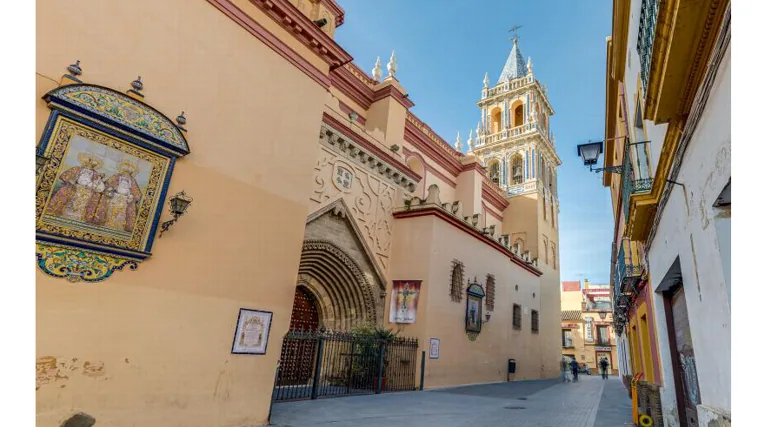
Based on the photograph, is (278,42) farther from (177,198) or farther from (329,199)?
(329,199)

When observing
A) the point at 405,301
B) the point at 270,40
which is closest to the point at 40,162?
the point at 270,40

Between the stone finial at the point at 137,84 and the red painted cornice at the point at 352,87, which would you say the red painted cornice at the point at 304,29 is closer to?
the stone finial at the point at 137,84

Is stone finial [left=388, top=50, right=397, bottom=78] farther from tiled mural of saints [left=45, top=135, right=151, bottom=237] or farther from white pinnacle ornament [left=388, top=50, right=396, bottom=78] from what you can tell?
tiled mural of saints [left=45, top=135, right=151, bottom=237]

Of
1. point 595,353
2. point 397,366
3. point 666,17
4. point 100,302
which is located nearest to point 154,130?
point 100,302

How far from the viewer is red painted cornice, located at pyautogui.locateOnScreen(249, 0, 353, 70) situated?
7957 millimetres

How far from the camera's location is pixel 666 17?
10.4ft

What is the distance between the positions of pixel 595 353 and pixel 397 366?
36.9 metres

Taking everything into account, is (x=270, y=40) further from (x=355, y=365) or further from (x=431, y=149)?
(x=431, y=149)

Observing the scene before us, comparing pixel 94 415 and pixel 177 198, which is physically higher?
pixel 177 198

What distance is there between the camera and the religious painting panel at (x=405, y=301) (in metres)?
13.0

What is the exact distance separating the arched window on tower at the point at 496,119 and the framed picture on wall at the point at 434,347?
780 inches

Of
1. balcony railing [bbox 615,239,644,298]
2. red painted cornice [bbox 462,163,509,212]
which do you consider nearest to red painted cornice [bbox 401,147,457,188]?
red painted cornice [bbox 462,163,509,212]

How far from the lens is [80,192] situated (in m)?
5.02

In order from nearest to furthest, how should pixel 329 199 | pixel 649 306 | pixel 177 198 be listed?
pixel 177 198 < pixel 649 306 < pixel 329 199
